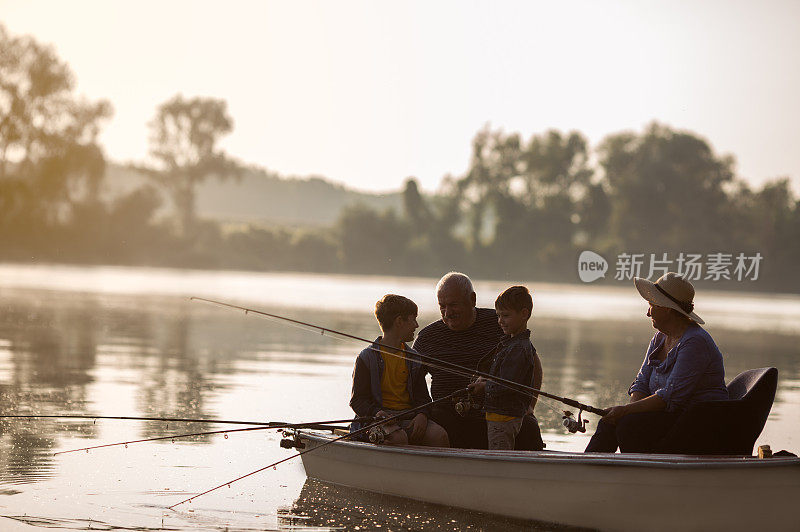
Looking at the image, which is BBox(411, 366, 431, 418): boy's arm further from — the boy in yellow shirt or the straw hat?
the straw hat

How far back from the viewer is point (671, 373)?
6.10 meters

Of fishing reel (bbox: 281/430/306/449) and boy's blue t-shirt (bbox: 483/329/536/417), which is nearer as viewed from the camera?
boy's blue t-shirt (bbox: 483/329/536/417)

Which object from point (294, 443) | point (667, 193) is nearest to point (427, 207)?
point (667, 193)

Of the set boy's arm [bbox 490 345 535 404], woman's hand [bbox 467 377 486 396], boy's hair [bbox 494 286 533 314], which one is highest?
boy's hair [bbox 494 286 533 314]

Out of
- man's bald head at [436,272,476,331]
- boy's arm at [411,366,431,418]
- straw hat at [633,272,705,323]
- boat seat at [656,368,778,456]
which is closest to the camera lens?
boat seat at [656,368,778,456]

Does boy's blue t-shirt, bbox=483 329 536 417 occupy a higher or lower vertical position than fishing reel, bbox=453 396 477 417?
higher

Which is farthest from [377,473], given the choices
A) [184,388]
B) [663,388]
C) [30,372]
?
[30,372]

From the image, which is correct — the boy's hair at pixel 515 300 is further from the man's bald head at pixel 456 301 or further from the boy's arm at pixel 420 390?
the boy's arm at pixel 420 390

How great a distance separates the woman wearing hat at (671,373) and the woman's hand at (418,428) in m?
1.08

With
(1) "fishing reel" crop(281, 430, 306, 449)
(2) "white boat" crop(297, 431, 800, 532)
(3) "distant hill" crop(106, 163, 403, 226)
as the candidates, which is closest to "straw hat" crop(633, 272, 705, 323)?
(2) "white boat" crop(297, 431, 800, 532)

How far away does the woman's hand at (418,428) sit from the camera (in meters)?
6.79

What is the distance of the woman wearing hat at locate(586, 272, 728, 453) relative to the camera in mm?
6035

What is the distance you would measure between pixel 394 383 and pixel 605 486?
1461mm

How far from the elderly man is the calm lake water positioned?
0.48m
